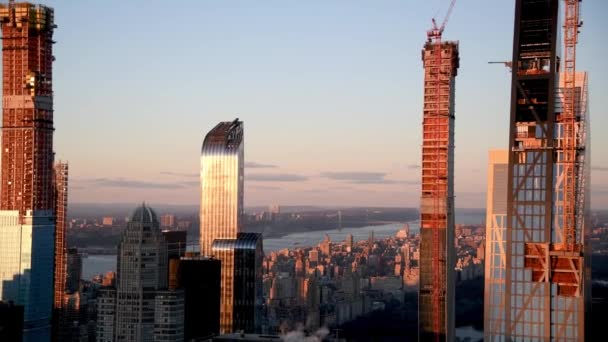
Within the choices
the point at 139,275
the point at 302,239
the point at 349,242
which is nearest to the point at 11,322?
the point at 139,275

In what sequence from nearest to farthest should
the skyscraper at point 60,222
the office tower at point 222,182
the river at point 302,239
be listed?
the river at point 302,239 → the skyscraper at point 60,222 → the office tower at point 222,182

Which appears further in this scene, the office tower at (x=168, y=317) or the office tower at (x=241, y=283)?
the office tower at (x=241, y=283)

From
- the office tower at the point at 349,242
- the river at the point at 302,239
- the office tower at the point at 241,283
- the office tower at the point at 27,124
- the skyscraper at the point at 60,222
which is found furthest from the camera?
the office tower at the point at 349,242

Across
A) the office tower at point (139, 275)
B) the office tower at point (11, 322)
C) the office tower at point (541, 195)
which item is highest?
the office tower at point (541, 195)

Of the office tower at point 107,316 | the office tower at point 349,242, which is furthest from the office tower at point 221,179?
the office tower at point 107,316

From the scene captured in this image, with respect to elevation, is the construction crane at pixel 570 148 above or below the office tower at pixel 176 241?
above

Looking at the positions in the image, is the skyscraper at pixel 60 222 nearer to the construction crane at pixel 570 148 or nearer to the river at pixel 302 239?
the river at pixel 302 239

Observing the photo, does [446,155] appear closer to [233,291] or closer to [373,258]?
[233,291]

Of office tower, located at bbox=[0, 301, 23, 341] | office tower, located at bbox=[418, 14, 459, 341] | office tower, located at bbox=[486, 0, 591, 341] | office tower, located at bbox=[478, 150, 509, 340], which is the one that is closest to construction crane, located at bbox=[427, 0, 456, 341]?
office tower, located at bbox=[418, 14, 459, 341]
